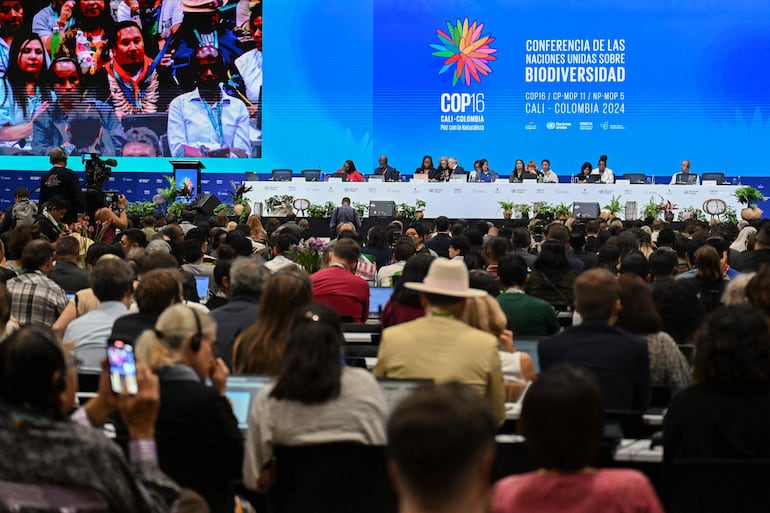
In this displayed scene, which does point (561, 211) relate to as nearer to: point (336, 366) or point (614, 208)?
point (614, 208)

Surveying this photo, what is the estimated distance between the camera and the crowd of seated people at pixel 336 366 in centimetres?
240

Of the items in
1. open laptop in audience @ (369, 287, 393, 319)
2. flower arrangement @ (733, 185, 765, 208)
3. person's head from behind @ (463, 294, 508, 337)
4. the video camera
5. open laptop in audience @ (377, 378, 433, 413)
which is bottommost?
open laptop in audience @ (369, 287, 393, 319)

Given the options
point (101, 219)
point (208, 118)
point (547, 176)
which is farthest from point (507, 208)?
point (208, 118)

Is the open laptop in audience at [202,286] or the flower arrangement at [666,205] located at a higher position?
the flower arrangement at [666,205]

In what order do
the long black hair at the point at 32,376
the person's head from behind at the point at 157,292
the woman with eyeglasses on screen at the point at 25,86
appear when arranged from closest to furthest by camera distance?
the long black hair at the point at 32,376 < the person's head from behind at the point at 157,292 < the woman with eyeglasses on screen at the point at 25,86

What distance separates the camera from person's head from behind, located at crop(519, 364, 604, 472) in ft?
7.51

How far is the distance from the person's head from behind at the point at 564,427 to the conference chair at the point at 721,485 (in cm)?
67

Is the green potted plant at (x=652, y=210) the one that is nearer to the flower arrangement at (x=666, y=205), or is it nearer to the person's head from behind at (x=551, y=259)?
the flower arrangement at (x=666, y=205)

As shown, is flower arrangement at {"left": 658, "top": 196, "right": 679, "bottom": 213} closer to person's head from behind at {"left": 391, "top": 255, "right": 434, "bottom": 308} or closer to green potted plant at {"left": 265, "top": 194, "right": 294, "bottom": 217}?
green potted plant at {"left": 265, "top": 194, "right": 294, "bottom": 217}

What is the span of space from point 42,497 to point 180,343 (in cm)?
101

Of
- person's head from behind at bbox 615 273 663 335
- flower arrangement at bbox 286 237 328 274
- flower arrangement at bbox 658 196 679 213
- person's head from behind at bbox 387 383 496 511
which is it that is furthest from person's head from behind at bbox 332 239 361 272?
flower arrangement at bbox 658 196 679 213

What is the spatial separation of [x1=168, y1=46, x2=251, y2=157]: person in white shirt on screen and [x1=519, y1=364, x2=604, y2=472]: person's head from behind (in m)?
19.6

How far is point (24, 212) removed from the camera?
1044 cm

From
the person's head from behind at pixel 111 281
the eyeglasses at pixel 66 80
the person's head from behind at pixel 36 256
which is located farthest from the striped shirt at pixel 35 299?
the eyeglasses at pixel 66 80
